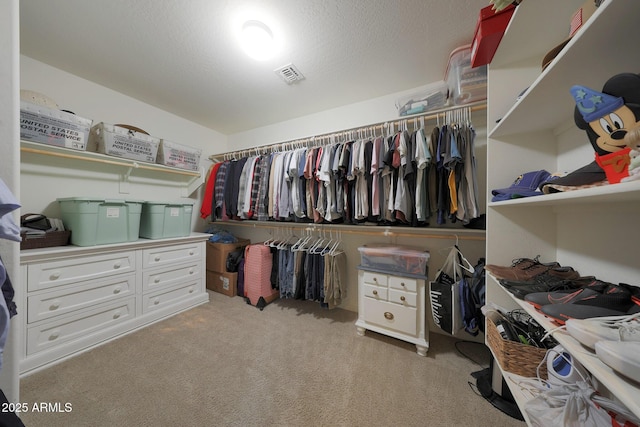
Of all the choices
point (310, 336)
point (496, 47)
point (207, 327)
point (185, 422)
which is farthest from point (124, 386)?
point (496, 47)

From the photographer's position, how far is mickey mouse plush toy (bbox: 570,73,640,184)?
47 cm

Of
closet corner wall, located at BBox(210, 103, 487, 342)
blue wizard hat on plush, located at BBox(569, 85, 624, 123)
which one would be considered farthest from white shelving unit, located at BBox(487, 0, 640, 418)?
closet corner wall, located at BBox(210, 103, 487, 342)

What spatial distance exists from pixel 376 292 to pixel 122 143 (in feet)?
8.75

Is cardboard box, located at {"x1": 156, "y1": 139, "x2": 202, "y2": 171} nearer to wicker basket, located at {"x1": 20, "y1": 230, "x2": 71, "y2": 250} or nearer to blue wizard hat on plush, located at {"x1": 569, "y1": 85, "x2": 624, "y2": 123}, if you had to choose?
wicker basket, located at {"x1": 20, "y1": 230, "x2": 71, "y2": 250}

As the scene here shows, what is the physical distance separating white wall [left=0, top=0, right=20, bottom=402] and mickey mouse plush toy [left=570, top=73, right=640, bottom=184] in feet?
5.70

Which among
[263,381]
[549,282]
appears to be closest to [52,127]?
[263,381]

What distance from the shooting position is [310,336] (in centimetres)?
170

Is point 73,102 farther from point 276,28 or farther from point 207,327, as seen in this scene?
point 207,327

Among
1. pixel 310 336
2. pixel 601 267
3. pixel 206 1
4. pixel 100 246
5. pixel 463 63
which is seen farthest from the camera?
pixel 310 336

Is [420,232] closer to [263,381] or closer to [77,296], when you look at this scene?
[263,381]

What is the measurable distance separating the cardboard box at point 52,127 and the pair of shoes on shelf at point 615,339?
289cm

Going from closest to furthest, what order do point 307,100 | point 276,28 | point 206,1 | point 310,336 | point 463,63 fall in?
point 206,1 < point 276,28 < point 463,63 < point 310,336 < point 307,100

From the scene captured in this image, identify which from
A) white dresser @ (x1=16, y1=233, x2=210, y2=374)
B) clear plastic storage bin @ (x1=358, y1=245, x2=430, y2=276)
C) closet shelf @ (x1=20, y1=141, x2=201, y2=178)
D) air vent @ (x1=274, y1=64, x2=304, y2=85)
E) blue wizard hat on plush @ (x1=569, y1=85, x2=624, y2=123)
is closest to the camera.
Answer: blue wizard hat on plush @ (x1=569, y1=85, x2=624, y2=123)

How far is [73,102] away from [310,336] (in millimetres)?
2996
